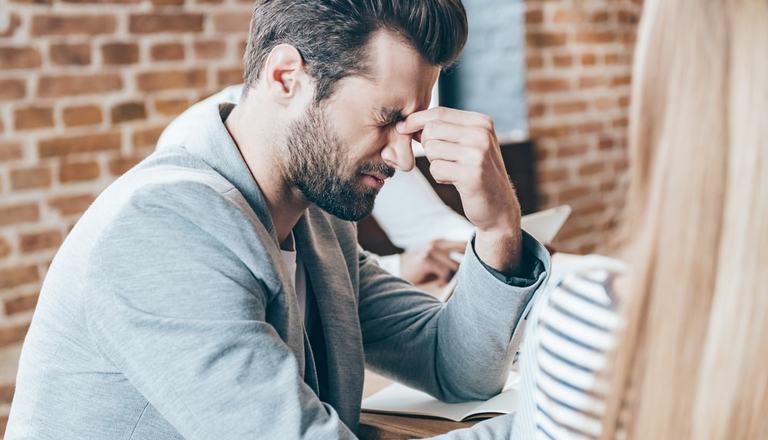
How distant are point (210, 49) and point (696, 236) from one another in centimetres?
197

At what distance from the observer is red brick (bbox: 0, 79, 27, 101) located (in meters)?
1.95

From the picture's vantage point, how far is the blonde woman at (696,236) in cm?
59

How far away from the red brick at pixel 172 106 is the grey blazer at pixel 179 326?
1.14 meters

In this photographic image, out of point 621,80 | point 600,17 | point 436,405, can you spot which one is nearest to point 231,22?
point 436,405

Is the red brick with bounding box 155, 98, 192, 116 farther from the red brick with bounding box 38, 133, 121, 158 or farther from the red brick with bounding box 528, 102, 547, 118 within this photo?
the red brick with bounding box 528, 102, 547, 118

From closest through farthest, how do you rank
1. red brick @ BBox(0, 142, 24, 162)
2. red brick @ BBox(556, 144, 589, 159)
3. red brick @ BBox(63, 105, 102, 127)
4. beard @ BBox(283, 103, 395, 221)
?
beard @ BBox(283, 103, 395, 221)
red brick @ BBox(0, 142, 24, 162)
red brick @ BBox(63, 105, 102, 127)
red brick @ BBox(556, 144, 589, 159)

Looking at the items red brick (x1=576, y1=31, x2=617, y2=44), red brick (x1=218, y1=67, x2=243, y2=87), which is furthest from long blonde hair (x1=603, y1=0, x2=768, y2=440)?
red brick (x1=576, y1=31, x2=617, y2=44)

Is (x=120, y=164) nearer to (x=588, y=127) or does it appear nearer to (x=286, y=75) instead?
(x=286, y=75)

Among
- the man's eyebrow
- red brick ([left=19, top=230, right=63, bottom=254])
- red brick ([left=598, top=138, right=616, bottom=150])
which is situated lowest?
red brick ([left=598, top=138, right=616, bottom=150])

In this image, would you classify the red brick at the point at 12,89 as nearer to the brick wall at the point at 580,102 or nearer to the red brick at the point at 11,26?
the red brick at the point at 11,26

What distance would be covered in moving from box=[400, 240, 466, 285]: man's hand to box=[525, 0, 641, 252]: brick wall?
Result: 5.19 ft

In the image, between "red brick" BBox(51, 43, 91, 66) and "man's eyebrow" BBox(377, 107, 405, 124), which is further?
"red brick" BBox(51, 43, 91, 66)

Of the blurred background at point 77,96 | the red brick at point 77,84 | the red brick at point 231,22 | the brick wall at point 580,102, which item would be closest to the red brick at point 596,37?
the brick wall at point 580,102

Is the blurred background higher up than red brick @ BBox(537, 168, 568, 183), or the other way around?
the blurred background
